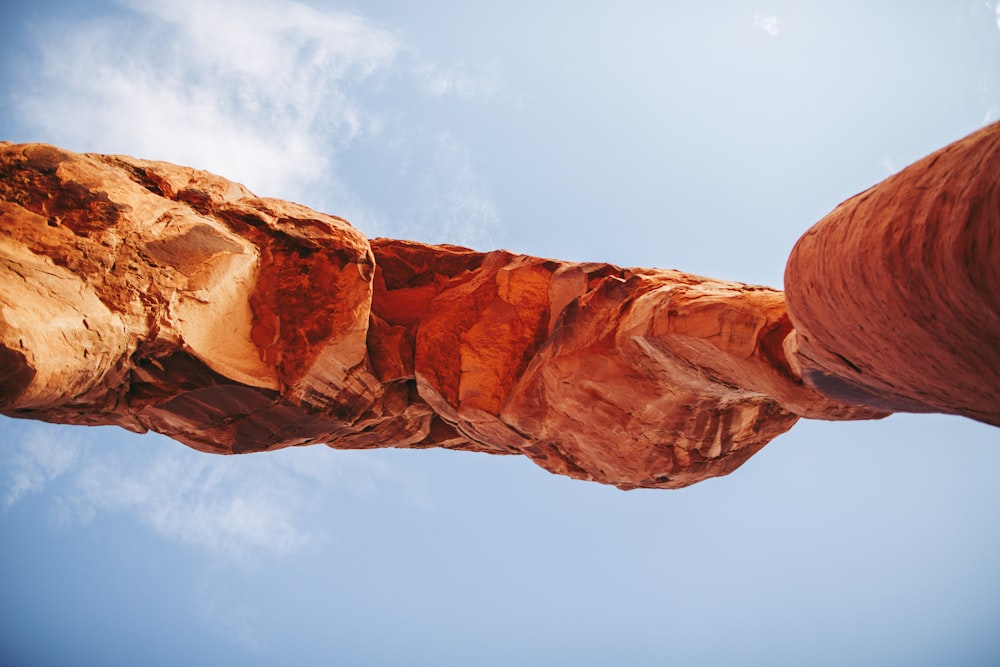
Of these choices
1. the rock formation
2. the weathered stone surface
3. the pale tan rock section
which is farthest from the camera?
the pale tan rock section

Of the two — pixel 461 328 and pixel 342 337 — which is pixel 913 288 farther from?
pixel 342 337

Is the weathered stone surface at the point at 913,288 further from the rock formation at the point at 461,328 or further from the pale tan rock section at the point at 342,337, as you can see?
the pale tan rock section at the point at 342,337

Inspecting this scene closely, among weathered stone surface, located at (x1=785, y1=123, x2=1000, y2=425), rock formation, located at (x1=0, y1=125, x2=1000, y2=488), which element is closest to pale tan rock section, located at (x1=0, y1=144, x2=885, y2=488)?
rock formation, located at (x1=0, y1=125, x2=1000, y2=488)

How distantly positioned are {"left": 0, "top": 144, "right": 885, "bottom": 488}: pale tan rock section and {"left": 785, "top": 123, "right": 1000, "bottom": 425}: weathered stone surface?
114 cm

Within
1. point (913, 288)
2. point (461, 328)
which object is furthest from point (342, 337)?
point (913, 288)

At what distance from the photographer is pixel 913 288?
4.29 metres

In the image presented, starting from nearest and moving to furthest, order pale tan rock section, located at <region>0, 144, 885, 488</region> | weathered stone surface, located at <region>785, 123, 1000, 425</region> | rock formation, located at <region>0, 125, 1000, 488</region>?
weathered stone surface, located at <region>785, 123, 1000, 425</region>, rock formation, located at <region>0, 125, 1000, 488</region>, pale tan rock section, located at <region>0, 144, 885, 488</region>

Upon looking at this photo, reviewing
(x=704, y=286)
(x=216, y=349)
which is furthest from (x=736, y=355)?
(x=216, y=349)

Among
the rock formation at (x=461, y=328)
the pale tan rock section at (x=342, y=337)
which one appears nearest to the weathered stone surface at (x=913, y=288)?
the rock formation at (x=461, y=328)

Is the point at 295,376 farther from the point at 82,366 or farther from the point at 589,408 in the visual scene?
the point at 589,408

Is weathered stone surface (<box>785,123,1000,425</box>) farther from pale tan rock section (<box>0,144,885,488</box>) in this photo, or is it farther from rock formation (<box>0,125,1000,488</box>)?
pale tan rock section (<box>0,144,885,488</box>)

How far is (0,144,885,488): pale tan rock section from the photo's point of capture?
263 inches

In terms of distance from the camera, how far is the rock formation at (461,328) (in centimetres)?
451

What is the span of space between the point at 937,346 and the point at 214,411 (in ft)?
27.6
